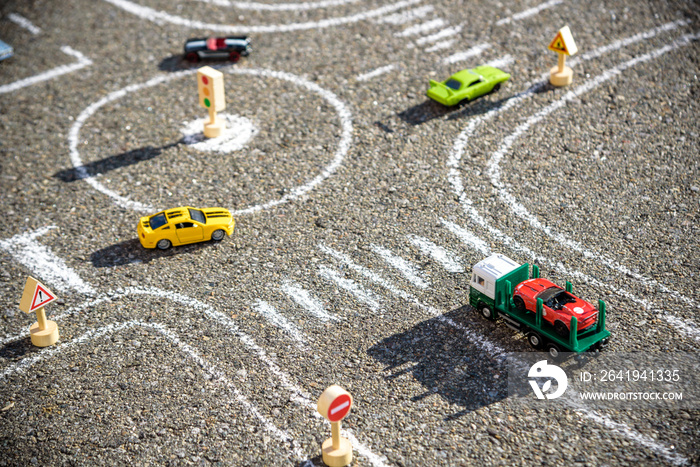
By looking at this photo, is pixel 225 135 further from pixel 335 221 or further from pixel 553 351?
pixel 553 351

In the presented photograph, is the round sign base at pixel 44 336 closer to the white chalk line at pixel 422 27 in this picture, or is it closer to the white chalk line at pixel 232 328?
the white chalk line at pixel 232 328

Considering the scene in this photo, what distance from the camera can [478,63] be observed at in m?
23.7

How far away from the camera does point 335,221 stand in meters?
18.8

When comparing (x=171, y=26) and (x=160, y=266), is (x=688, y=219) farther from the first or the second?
(x=171, y=26)

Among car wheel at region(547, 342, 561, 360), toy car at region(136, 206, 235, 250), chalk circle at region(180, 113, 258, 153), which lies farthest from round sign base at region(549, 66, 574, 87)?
toy car at region(136, 206, 235, 250)

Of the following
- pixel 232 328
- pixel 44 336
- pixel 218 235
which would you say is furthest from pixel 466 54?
pixel 44 336

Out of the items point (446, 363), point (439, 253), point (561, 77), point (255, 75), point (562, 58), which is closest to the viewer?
point (446, 363)

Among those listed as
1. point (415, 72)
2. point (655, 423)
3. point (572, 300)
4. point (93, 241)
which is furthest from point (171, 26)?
point (655, 423)

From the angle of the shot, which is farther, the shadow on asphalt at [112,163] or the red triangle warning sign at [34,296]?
the shadow on asphalt at [112,163]

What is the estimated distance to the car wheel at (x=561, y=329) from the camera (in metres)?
14.7

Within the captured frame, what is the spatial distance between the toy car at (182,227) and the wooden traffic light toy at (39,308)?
9.58ft

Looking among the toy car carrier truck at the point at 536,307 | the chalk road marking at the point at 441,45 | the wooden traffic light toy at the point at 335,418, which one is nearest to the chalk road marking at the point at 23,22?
the chalk road marking at the point at 441,45

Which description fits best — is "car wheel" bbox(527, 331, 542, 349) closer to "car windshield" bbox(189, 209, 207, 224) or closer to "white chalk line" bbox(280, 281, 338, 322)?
"white chalk line" bbox(280, 281, 338, 322)

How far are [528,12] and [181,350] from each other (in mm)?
17058
